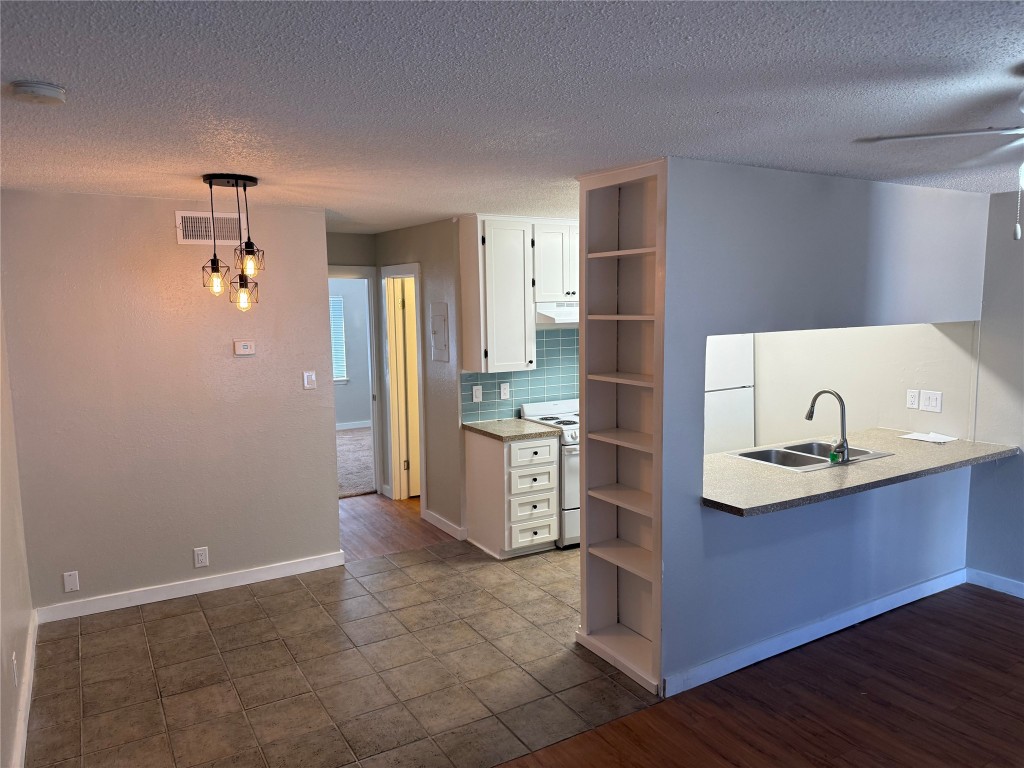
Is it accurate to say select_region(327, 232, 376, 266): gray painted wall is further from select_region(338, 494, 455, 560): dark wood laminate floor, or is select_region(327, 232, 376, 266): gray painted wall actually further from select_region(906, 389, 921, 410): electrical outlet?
select_region(906, 389, 921, 410): electrical outlet

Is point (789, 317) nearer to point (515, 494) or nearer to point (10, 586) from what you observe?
point (515, 494)

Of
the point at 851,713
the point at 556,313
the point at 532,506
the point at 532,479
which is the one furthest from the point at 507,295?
the point at 851,713

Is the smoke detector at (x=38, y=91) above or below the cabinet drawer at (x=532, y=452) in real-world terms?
above

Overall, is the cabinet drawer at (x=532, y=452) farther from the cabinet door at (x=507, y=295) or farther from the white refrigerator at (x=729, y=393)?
the white refrigerator at (x=729, y=393)

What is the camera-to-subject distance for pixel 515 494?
15.5 ft

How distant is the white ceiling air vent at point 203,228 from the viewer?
3.96 meters

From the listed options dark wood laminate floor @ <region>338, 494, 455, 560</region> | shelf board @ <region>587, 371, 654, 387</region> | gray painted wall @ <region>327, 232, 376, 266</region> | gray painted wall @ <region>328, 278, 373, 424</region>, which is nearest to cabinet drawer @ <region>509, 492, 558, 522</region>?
dark wood laminate floor @ <region>338, 494, 455, 560</region>

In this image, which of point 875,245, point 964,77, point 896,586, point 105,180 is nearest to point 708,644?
point 896,586

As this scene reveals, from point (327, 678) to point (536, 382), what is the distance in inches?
109

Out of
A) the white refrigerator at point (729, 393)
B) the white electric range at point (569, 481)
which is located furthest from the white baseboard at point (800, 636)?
the white electric range at point (569, 481)

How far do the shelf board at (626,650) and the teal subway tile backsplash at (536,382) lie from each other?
202 cm

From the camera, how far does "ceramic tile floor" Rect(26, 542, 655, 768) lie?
2801mm

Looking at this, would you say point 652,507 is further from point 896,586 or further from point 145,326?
point 145,326

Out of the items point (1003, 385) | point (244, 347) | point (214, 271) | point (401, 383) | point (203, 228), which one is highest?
point (203, 228)
